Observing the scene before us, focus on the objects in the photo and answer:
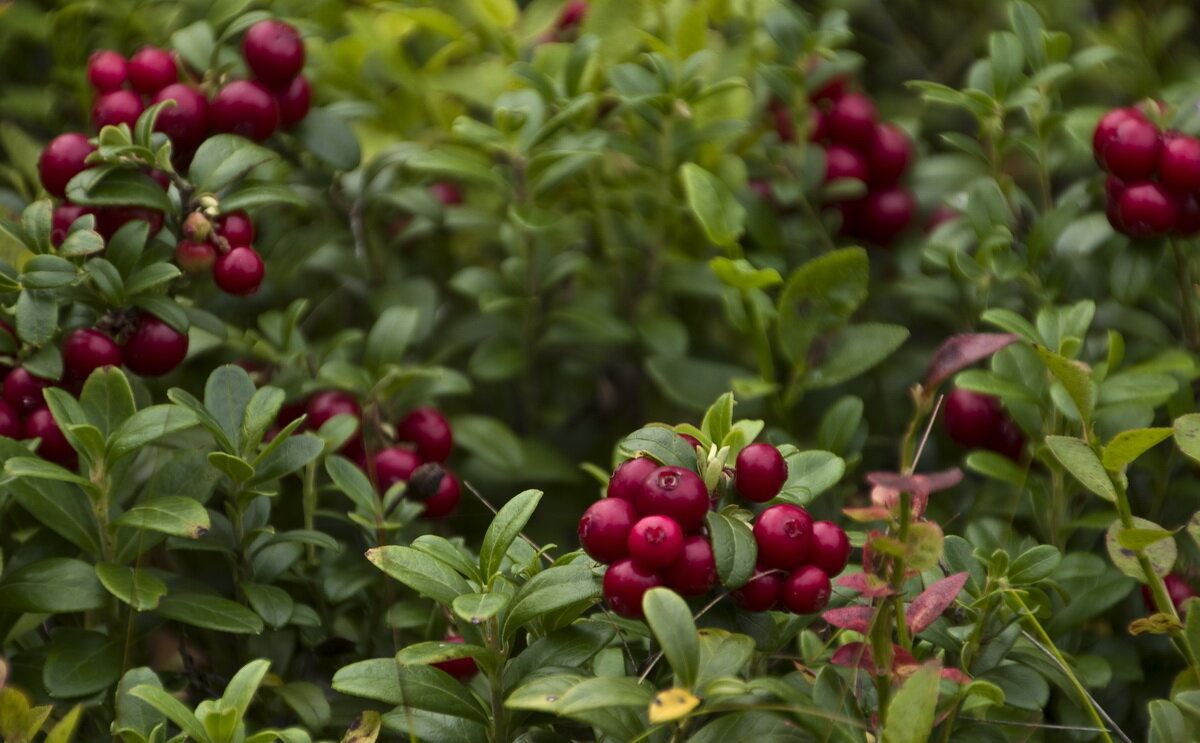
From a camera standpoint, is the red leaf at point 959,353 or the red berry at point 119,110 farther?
the red berry at point 119,110

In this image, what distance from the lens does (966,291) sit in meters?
2.32

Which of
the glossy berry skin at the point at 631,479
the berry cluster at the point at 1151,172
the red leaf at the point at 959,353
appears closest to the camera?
the red leaf at the point at 959,353

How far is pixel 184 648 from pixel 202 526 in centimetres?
35

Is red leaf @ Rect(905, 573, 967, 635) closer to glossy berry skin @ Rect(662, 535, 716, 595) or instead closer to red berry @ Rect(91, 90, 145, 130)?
glossy berry skin @ Rect(662, 535, 716, 595)

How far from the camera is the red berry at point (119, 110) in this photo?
1.94 metres

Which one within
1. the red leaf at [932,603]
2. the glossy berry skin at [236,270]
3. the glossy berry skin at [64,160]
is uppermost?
the glossy berry skin at [64,160]

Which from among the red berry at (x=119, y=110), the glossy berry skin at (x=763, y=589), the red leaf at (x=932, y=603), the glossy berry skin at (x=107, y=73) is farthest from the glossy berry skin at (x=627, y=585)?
the glossy berry skin at (x=107, y=73)

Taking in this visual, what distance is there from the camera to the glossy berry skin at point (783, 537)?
139cm

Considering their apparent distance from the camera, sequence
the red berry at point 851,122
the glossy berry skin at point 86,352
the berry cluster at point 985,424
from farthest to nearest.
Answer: the red berry at point 851,122 → the berry cluster at point 985,424 → the glossy berry skin at point 86,352

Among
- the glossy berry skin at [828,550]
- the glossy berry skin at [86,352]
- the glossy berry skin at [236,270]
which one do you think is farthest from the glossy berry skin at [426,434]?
the glossy berry skin at [828,550]

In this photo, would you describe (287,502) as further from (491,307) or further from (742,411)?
(742,411)

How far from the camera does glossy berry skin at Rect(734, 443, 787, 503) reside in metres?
1.43

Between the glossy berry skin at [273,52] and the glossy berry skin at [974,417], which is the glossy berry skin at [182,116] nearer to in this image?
the glossy berry skin at [273,52]

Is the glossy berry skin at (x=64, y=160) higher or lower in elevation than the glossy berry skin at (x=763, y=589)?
higher
